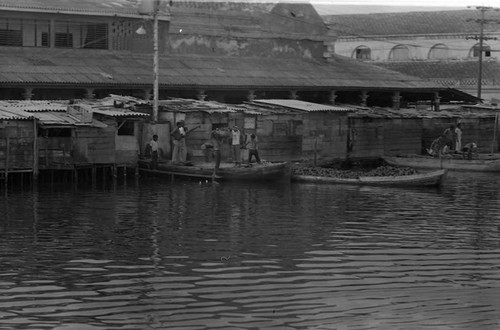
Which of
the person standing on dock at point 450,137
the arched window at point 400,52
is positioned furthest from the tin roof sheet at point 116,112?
the arched window at point 400,52

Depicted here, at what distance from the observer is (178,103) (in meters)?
39.2

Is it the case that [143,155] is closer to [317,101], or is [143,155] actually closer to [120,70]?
[120,70]

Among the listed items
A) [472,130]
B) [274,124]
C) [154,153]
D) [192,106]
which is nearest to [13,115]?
[154,153]

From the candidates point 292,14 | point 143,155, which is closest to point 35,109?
point 143,155

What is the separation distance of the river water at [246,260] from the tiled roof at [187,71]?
8150 mm

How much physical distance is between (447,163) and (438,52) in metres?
26.6

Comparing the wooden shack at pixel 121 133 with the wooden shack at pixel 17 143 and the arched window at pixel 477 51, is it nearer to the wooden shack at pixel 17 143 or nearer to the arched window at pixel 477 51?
the wooden shack at pixel 17 143

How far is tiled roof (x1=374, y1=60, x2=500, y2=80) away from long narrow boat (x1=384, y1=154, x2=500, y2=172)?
20189 millimetres

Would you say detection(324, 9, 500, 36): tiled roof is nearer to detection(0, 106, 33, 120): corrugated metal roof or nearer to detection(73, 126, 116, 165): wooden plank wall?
detection(73, 126, 116, 165): wooden plank wall

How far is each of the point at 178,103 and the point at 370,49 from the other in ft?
108

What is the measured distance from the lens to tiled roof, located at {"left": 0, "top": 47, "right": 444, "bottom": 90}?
39812mm

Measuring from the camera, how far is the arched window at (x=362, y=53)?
70.2 meters

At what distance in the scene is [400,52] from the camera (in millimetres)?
69062

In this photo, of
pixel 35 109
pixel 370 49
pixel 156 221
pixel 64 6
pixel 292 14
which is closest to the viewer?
pixel 156 221
